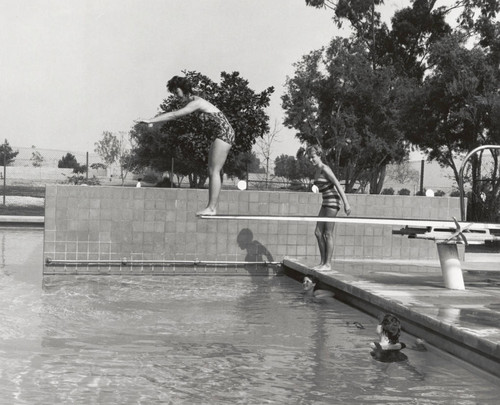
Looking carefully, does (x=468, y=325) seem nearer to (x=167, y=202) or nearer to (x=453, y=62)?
(x=167, y=202)

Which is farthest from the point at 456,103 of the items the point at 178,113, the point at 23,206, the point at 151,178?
the point at 151,178

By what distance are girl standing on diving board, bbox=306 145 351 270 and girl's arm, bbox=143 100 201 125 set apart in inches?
133

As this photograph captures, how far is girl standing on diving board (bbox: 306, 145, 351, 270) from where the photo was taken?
10281mm

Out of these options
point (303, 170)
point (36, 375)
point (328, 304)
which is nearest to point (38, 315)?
point (36, 375)

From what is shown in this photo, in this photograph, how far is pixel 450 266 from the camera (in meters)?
9.16

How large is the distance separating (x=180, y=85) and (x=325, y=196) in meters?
3.85

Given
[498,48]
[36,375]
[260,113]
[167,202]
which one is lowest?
[36,375]

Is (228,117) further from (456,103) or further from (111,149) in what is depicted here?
(111,149)

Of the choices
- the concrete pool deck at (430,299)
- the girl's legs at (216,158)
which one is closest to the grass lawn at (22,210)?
the concrete pool deck at (430,299)

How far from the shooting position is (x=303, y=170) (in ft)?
137

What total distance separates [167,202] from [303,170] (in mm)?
29553

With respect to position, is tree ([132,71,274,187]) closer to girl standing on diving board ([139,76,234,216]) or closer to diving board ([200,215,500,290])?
diving board ([200,215,500,290])

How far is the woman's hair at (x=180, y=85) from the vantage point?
7.29m

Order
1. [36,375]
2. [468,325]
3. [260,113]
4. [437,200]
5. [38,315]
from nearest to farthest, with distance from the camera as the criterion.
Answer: [36,375] < [468,325] < [38,315] < [437,200] < [260,113]
